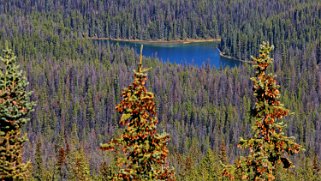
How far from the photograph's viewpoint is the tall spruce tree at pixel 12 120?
27109mm

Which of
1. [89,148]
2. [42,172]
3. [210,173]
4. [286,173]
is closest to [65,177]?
[42,172]

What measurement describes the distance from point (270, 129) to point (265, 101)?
1.04 m

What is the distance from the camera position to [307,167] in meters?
145

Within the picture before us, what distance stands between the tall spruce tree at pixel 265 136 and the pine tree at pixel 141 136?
10.3 feet

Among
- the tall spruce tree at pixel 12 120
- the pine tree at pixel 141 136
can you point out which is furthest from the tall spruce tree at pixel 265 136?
the tall spruce tree at pixel 12 120

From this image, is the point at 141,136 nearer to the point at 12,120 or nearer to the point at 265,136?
the point at 265,136

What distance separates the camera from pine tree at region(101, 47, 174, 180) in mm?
23078

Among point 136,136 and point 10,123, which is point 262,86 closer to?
point 136,136

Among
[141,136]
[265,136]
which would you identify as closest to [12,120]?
[141,136]

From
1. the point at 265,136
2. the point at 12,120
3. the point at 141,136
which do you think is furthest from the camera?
the point at 12,120

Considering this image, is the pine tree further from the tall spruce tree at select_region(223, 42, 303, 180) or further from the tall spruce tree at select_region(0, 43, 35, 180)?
the tall spruce tree at select_region(0, 43, 35, 180)

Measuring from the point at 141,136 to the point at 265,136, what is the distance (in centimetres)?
483

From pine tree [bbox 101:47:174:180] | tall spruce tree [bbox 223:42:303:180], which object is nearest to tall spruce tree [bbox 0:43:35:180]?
pine tree [bbox 101:47:174:180]

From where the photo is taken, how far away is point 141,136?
2311cm
